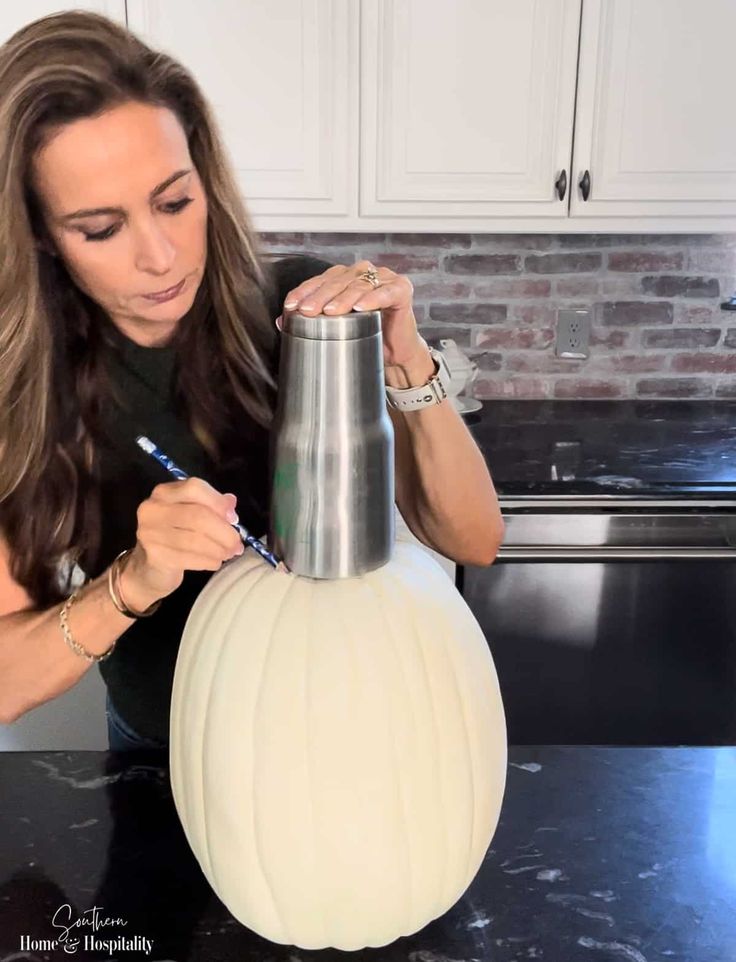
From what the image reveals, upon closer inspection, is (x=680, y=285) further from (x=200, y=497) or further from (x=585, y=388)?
(x=200, y=497)

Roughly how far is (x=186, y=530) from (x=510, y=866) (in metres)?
0.37

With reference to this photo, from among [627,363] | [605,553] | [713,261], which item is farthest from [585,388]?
[605,553]

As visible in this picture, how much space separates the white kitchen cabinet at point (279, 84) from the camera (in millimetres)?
1918

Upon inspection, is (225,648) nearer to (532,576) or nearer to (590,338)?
(532,576)

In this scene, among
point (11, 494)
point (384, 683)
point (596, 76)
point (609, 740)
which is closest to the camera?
point (384, 683)

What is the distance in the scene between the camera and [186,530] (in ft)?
2.43

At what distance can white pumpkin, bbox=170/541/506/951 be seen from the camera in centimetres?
64

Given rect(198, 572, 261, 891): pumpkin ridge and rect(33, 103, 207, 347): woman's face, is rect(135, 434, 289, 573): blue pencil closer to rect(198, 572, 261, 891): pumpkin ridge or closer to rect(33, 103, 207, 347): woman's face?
rect(198, 572, 261, 891): pumpkin ridge

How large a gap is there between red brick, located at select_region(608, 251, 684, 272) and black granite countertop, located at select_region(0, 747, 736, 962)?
1.69 meters

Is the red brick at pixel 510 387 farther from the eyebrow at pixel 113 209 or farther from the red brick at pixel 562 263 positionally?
the eyebrow at pixel 113 209

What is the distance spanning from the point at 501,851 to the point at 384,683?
25 centimetres

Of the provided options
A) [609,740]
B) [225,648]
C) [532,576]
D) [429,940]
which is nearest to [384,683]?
[225,648]

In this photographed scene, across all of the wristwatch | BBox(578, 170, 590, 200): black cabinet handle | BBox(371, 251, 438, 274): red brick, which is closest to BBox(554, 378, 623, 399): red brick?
BBox(371, 251, 438, 274): red brick

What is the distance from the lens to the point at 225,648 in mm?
676
